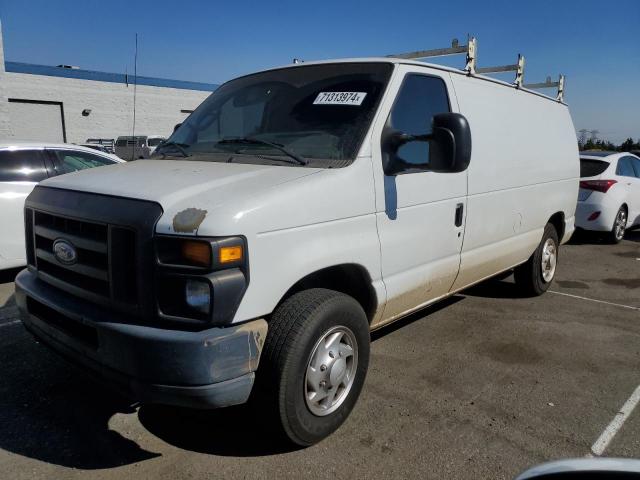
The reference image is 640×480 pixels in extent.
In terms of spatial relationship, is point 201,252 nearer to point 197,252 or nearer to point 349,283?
point 197,252

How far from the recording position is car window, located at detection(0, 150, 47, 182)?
20.2 ft

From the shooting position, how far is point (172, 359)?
8.02ft

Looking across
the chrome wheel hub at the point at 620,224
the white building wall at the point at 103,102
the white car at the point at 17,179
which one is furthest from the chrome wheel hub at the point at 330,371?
the white building wall at the point at 103,102

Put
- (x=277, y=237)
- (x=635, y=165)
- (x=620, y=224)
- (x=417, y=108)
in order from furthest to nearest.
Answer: (x=635, y=165), (x=620, y=224), (x=417, y=108), (x=277, y=237)

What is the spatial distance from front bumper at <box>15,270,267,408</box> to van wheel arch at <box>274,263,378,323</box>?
0.58 meters

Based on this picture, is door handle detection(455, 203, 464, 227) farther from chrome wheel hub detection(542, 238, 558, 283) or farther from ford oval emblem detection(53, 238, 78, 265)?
ford oval emblem detection(53, 238, 78, 265)

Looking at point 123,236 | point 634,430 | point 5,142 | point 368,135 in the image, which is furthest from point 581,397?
point 5,142

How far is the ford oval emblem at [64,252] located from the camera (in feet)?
9.55

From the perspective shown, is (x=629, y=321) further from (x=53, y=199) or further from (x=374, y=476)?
(x=53, y=199)

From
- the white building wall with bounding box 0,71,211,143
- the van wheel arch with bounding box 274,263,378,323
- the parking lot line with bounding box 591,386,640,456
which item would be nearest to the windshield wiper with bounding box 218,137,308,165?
the van wheel arch with bounding box 274,263,378,323

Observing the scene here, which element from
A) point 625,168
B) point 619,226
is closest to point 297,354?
point 619,226

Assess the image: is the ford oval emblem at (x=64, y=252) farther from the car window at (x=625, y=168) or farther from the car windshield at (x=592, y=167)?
the car window at (x=625, y=168)

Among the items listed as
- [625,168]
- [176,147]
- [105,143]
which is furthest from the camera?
[105,143]

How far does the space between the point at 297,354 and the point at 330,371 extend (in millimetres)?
381
